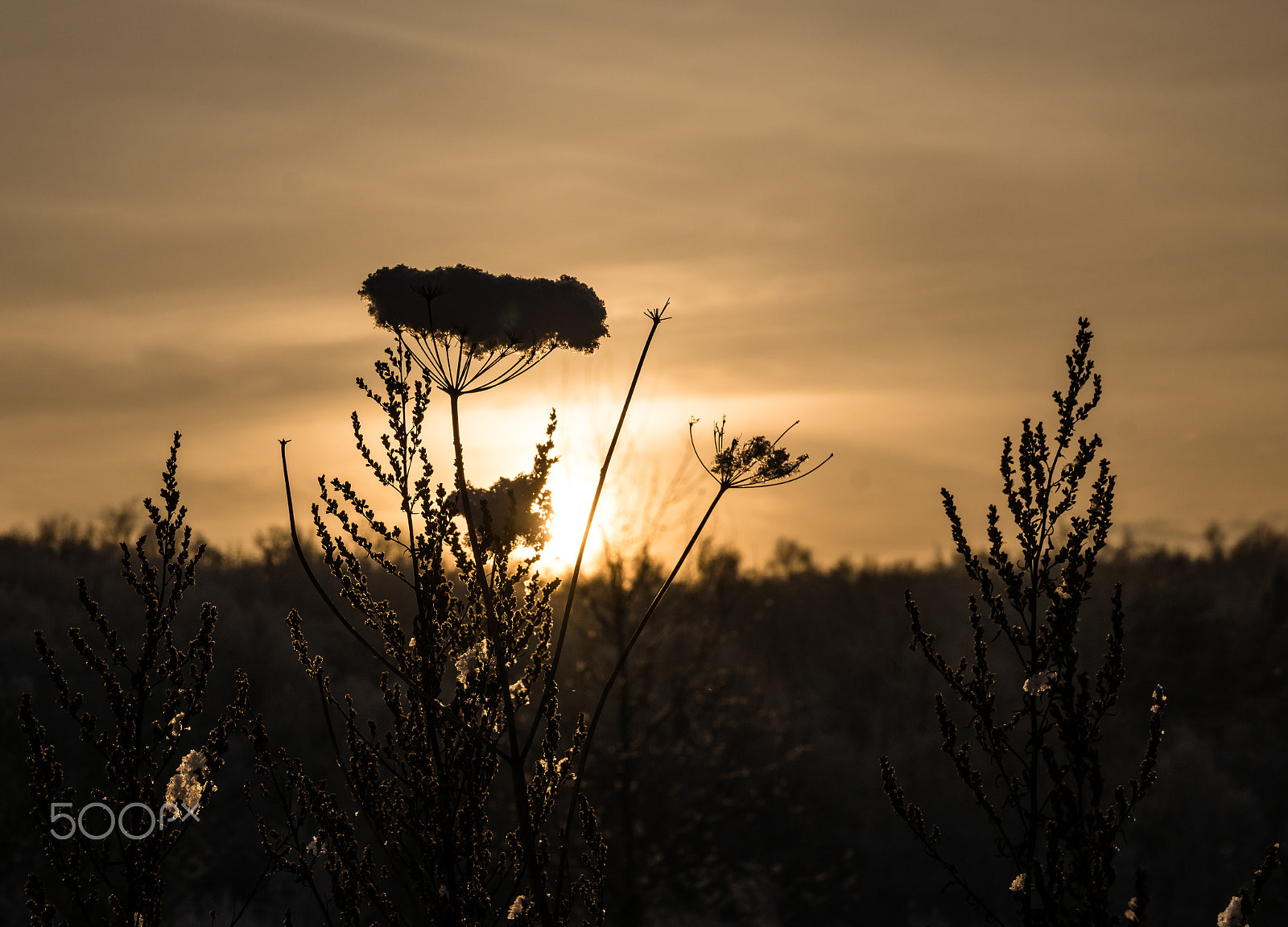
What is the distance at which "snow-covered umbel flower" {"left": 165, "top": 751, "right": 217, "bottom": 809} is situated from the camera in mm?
4246

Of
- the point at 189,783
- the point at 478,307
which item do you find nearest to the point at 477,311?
the point at 478,307

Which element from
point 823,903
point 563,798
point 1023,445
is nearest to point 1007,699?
point 823,903

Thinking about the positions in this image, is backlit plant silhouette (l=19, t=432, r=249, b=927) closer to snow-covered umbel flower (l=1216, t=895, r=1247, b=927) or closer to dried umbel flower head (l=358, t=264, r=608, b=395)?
dried umbel flower head (l=358, t=264, r=608, b=395)

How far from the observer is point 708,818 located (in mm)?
18594

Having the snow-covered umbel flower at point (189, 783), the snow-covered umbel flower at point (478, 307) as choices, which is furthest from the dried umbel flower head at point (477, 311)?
the snow-covered umbel flower at point (189, 783)

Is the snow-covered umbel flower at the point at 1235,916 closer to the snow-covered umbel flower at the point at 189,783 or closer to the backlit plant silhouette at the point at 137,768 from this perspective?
the backlit plant silhouette at the point at 137,768

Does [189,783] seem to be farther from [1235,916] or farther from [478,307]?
[1235,916]

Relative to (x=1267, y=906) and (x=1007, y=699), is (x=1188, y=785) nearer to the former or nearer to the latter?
(x=1267, y=906)

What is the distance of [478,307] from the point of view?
12.5 ft

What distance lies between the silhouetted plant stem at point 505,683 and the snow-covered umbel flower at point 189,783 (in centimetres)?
130

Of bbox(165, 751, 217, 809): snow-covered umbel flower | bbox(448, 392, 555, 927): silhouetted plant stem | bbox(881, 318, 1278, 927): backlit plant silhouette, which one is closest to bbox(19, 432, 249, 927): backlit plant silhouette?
bbox(165, 751, 217, 809): snow-covered umbel flower

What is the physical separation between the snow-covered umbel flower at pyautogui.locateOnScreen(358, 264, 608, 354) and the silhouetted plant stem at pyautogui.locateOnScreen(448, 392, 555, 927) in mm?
281

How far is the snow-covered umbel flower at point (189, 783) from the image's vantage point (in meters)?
4.25

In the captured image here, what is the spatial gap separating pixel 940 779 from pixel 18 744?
21044mm
